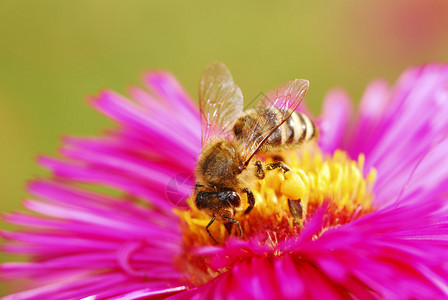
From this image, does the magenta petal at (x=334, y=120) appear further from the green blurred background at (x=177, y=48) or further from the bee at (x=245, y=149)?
the green blurred background at (x=177, y=48)

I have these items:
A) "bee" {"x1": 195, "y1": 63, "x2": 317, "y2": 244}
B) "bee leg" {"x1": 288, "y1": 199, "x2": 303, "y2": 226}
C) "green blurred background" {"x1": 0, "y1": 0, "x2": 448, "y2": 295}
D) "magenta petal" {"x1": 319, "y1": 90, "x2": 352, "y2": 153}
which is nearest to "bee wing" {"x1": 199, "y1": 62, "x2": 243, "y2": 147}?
"bee" {"x1": 195, "y1": 63, "x2": 317, "y2": 244}

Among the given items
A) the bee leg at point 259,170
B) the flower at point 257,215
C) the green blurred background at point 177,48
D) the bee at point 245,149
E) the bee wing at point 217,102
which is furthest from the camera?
the green blurred background at point 177,48

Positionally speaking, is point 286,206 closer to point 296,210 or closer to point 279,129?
point 296,210

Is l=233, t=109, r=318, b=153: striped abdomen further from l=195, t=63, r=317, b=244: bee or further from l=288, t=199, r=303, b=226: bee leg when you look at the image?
l=288, t=199, r=303, b=226: bee leg

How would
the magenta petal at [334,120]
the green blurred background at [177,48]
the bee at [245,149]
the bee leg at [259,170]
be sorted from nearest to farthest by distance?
the bee at [245,149], the bee leg at [259,170], the magenta petal at [334,120], the green blurred background at [177,48]

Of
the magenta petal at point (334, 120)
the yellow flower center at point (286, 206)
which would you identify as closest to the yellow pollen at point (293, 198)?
the yellow flower center at point (286, 206)

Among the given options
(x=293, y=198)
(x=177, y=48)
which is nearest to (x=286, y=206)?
(x=293, y=198)

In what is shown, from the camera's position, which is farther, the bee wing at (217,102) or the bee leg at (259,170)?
the bee wing at (217,102)
